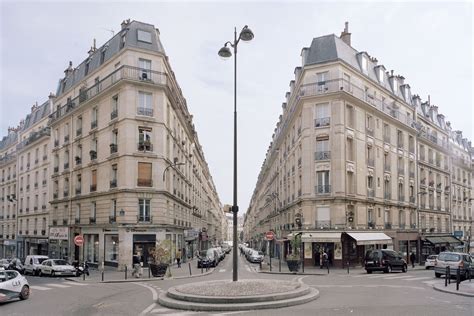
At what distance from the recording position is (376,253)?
3048 cm

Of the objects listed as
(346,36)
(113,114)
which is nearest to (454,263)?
(346,36)

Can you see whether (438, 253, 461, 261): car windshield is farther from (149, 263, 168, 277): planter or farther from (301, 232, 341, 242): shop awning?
(149, 263, 168, 277): planter

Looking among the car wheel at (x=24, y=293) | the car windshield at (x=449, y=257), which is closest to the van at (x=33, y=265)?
the car wheel at (x=24, y=293)

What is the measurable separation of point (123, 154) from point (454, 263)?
22155 millimetres

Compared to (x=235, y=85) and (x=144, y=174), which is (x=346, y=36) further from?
(x=235, y=85)

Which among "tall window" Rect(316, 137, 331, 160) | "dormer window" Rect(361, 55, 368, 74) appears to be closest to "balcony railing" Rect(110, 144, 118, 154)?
"tall window" Rect(316, 137, 331, 160)

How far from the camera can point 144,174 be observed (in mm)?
34125

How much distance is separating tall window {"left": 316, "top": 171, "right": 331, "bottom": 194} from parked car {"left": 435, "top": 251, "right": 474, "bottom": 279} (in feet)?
34.8

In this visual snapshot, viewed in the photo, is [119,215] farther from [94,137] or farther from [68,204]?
[68,204]

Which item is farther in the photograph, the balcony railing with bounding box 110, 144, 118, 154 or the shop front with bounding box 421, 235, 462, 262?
the shop front with bounding box 421, 235, 462, 262

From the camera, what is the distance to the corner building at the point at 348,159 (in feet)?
115

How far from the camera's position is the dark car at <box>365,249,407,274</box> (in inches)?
1185

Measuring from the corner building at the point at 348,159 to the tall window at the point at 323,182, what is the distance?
8 centimetres

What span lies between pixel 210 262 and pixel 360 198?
41.7 feet
